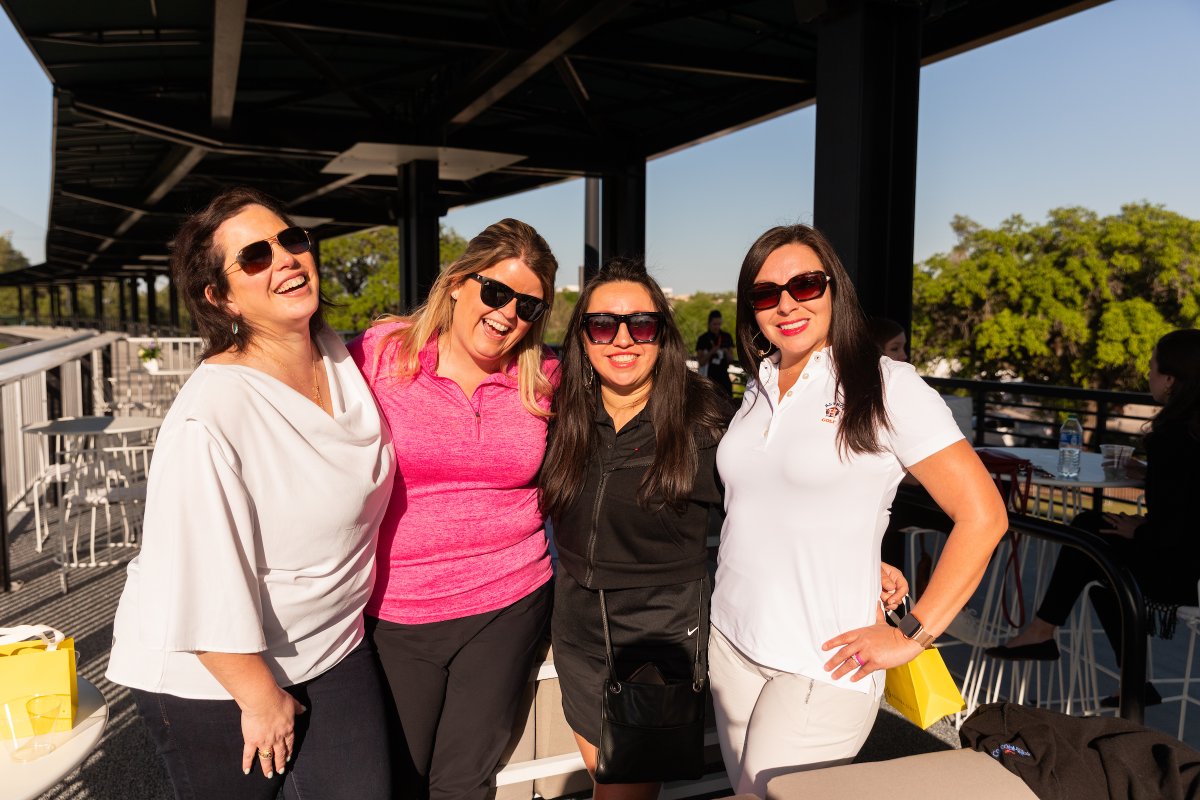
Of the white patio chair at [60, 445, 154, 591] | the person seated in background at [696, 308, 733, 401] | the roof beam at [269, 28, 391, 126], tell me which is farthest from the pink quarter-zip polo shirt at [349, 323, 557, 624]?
the person seated in background at [696, 308, 733, 401]

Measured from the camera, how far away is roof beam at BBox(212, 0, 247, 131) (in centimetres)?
582

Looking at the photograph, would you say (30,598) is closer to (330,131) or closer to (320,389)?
(320,389)

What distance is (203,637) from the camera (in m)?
1.56

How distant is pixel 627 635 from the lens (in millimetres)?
2094

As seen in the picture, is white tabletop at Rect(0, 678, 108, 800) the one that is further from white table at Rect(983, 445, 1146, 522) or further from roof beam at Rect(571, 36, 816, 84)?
roof beam at Rect(571, 36, 816, 84)

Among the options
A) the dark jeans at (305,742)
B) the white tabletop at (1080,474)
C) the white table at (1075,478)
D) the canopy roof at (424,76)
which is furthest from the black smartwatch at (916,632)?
the canopy roof at (424,76)

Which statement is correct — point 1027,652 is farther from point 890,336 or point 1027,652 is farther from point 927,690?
point 927,690

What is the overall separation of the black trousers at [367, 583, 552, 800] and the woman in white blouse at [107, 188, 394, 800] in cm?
15

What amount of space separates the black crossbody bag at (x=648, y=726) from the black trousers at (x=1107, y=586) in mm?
2422

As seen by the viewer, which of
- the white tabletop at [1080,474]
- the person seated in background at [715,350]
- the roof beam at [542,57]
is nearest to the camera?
the white tabletop at [1080,474]

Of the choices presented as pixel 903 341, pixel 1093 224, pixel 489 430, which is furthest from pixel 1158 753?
pixel 1093 224

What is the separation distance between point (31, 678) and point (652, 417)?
4.98 feet

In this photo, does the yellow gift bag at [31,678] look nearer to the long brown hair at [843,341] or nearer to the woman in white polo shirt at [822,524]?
the woman in white polo shirt at [822,524]

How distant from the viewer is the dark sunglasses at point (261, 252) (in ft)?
5.79
